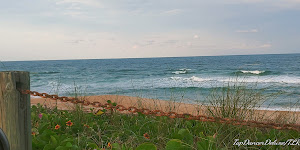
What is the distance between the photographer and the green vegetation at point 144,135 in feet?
7.77

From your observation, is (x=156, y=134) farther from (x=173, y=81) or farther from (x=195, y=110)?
(x=173, y=81)

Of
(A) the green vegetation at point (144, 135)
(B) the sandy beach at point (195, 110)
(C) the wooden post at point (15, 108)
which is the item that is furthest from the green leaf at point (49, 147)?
(B) the sandy beach at point (195, 110)

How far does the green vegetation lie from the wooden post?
33cm

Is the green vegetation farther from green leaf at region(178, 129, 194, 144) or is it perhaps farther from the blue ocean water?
the blue ocean water

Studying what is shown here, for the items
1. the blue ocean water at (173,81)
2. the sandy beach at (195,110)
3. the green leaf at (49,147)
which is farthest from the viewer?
the blue ocean water at (173,81)

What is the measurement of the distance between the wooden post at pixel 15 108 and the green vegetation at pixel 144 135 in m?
0.33

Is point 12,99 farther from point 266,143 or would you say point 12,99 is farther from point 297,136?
point 297,136

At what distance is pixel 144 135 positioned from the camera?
2.82 m

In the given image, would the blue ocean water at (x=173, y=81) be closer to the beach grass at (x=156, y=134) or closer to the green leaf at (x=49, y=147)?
the beach grass at (x=156, y=134)

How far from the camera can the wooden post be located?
1926mm

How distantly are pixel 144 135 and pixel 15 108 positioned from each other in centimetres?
133

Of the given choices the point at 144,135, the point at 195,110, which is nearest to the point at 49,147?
the point at 144,135

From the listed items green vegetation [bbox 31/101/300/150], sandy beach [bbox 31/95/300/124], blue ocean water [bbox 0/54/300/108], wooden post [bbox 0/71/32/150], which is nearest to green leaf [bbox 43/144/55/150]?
green vegetation [bbox 31/101/300/150]

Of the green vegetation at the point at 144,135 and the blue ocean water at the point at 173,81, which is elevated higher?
the green vegetation at the point at 144,135
